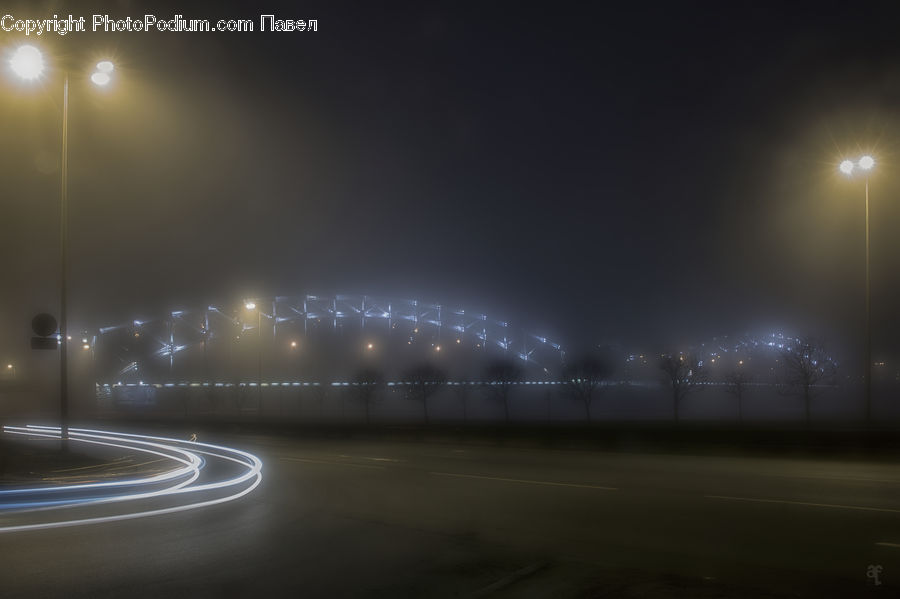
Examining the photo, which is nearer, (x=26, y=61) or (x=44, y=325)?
(x=26, y=61)

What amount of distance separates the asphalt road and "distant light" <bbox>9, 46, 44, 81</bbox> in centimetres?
990

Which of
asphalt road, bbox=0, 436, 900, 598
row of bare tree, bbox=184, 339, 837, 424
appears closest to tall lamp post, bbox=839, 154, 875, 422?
asphalt road, bbox=0, 436, 900, 598

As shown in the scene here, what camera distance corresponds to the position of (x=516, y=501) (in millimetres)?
13367

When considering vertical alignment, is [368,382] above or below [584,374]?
below

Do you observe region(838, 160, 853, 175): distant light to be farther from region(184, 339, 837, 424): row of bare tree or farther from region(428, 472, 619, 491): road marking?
region(184, 339, 837, 424): row of bare tree

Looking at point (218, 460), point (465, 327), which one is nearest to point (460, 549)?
point (218, 460)

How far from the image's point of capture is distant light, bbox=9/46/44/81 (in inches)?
582

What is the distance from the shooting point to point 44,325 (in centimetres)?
1634

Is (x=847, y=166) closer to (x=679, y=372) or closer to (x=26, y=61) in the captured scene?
(x=26, y=61)

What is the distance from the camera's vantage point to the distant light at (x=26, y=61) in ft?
48.5

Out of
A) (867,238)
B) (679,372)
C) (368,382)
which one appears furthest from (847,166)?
(368,382)

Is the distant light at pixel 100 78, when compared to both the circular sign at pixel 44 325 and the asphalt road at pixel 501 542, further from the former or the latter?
the asphalt road at pixel 501 542

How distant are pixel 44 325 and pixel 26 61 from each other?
18.8 feet

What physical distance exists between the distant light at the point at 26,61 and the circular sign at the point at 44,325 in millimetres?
5245
